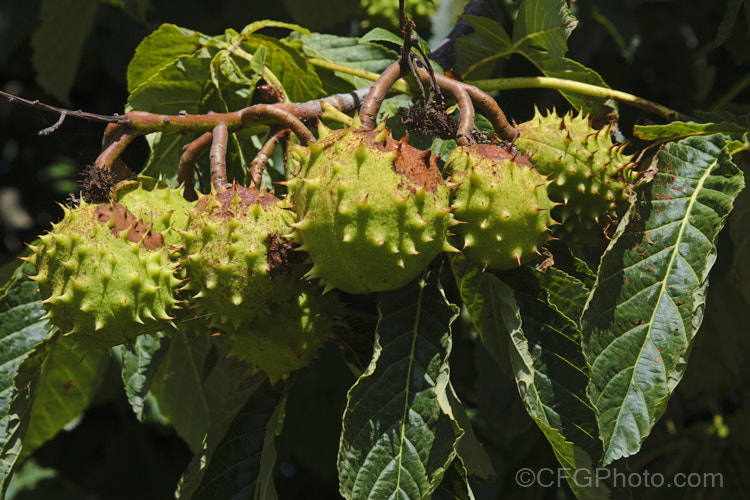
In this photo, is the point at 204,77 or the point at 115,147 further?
the point at 204,77

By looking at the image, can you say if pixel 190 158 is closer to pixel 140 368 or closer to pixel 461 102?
pixel 461 102

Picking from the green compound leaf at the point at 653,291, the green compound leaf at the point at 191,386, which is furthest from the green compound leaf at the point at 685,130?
the green compound leaf at the point at 191,386

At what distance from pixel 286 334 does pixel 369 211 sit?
1.18ft

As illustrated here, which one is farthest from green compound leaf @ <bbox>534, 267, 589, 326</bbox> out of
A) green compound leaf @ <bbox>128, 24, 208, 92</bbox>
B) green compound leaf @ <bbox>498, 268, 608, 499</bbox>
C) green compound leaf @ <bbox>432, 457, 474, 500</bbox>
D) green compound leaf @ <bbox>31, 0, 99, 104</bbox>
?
green compound leaf @ <bbox>31, 0, 99, 104</bbox>

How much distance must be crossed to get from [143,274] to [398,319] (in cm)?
52

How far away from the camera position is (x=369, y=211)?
1270 millimetres

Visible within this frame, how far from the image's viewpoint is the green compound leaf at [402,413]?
53.5 inches

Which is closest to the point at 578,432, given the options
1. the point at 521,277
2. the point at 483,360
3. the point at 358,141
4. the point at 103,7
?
the point at 521,277

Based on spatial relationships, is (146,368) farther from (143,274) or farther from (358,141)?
(358,141)

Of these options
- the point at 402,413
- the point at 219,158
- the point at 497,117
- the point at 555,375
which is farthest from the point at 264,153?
the point at 555,375

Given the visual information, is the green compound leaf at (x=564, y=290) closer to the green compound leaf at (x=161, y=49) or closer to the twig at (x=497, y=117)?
the twig at (x=497, y=117)

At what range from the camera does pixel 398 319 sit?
4.85ft

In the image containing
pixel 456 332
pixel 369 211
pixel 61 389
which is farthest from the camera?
pixel 456 332

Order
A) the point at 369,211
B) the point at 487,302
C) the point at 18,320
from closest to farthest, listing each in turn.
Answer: the point at 369,211 < the point at 487,302 < the point at 18,320
